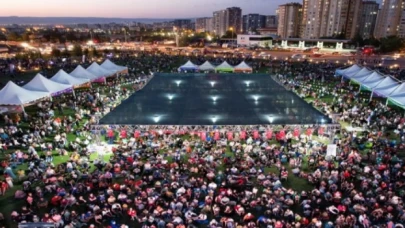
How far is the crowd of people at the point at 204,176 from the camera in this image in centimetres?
1129

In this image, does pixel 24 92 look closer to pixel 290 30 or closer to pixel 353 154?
pixel 353 154

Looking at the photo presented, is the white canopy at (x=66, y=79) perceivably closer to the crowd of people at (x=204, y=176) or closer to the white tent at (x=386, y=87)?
the crowd of people at (x=204, y=176)

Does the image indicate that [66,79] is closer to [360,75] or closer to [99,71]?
[99,71]

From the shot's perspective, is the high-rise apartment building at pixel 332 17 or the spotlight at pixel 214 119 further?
the high-rise apartment building at pixel 332 17

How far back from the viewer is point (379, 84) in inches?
1082

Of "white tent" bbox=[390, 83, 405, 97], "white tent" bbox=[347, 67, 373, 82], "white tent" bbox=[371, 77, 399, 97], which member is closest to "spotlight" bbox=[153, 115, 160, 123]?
"white tent" bbox=[390, 83, 405, 97]

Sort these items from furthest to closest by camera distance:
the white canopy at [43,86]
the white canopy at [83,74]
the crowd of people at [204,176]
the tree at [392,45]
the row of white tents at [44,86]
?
the tree at [392,45], the white canopy at [83,74], the white canopy at [43,86], the row of white tents at [44,86], the crowd of people at [204,176]

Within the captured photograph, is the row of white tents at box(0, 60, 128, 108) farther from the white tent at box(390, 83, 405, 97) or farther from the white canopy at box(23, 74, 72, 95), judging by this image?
the white tent at box(390, 83, 405, 97)

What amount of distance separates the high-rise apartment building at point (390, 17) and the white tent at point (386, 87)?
290ft

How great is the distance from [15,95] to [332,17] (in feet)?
350

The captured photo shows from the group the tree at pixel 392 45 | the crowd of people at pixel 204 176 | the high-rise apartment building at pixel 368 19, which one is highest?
the high-rise apartment building at pixel 368 19

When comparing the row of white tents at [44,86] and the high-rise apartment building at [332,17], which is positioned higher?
the high-rise apartment building at [332,17]

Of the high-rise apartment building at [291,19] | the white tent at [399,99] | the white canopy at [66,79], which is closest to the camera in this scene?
the white tent at [399,99]

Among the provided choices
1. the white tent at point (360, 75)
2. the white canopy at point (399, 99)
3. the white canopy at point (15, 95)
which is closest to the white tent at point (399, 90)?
the white canopy at point (399, 99)
